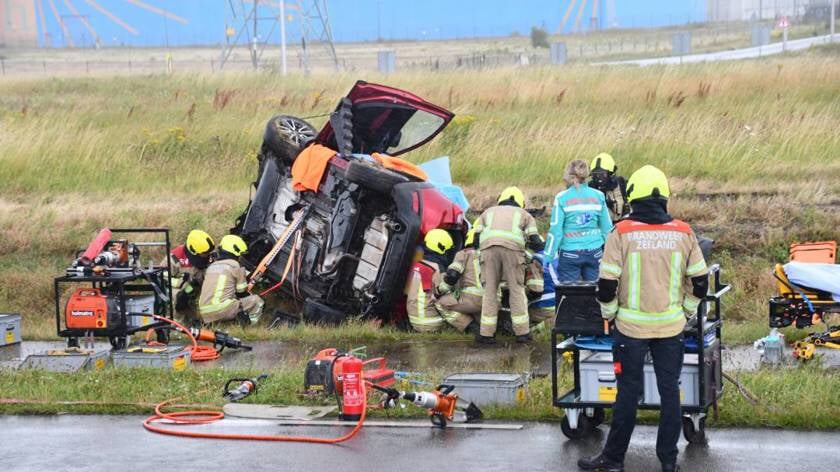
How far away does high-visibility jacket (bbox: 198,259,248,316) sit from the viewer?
40.8 feet

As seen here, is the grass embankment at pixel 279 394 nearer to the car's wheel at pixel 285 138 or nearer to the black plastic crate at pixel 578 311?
the black plastic crate at pixel 578 311

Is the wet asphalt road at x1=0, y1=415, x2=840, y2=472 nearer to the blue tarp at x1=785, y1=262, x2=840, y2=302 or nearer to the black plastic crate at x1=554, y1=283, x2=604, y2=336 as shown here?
the black plastic crate at x1=554, y1=283, x2=604, y2=336

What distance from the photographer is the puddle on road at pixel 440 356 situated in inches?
395

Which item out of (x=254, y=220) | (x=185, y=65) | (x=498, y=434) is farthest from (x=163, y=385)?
(x=185, y=65)

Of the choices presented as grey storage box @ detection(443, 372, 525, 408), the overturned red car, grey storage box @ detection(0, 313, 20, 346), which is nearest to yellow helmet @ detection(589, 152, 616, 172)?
the overturned red car

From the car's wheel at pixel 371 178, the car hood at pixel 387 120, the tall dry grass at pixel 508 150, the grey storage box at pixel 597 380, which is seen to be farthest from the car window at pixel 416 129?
the grey storage box at pixel 597 380

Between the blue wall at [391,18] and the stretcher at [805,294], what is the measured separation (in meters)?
68.4

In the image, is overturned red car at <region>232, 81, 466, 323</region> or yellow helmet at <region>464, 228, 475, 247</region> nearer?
yellow helmet at <region>464, 228, 475, 247</region>

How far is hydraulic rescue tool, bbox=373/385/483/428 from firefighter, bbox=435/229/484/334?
3118 millimetres

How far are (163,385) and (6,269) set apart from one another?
258 inches

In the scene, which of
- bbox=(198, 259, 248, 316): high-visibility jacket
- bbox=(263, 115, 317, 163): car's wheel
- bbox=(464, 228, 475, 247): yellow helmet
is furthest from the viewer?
bbox=(263, 115, 317, 163): car's wheel

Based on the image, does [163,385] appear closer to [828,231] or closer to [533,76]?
[828,231]

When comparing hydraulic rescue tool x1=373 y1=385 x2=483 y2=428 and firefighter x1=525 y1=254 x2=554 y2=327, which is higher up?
firefighter x1=525 y1=254 x2=554 y2=327

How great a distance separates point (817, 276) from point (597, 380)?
2.87 metres
